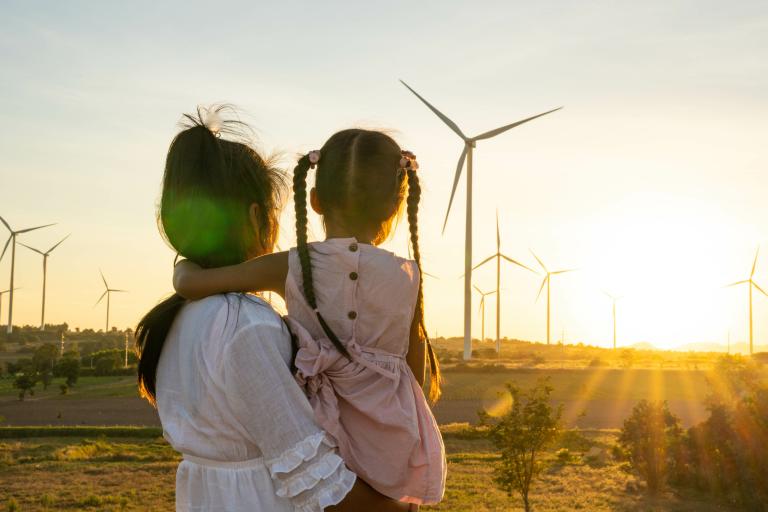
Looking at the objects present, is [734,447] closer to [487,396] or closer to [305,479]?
[305,479]

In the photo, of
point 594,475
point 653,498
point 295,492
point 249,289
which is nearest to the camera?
point 295,492

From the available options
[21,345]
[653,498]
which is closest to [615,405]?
[653,498]

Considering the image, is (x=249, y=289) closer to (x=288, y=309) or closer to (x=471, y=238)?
(x=288, y=309)

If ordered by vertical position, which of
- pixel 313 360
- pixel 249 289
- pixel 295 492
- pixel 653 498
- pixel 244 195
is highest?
pixel 244 195

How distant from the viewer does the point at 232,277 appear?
3.76 m

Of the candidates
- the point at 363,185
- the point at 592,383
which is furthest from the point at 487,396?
the point at 363,185

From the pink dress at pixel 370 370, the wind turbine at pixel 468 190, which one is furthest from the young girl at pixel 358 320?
the wind turbine at pixel 468 190

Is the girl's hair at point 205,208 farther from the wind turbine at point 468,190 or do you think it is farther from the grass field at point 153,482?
the wind turbine at point 468,190

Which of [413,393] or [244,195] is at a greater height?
[244,195]

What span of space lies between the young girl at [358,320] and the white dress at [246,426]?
213 mm

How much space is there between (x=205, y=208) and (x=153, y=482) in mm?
31879

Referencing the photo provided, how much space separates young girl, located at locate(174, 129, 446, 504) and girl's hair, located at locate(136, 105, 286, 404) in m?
0.11

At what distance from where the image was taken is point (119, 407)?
6606 centimetres

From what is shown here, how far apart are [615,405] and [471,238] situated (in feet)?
58.9
